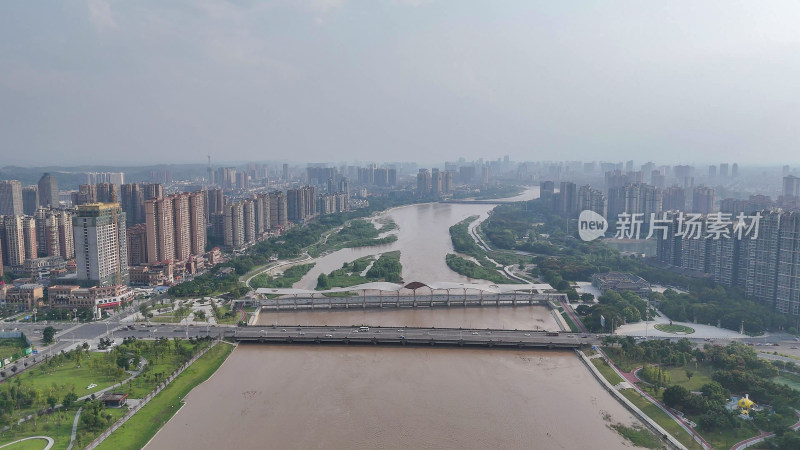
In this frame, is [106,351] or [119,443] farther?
[106,351]

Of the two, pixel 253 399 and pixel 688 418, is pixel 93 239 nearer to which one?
pixel 253 399

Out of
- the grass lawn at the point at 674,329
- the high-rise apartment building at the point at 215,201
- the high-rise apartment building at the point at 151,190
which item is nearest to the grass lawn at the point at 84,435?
the grass lawn at the point at 674,329

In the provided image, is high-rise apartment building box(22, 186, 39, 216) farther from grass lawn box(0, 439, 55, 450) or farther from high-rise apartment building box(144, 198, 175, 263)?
grass lawn box(0, 439, 55, 450)

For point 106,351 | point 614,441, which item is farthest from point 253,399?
point 614,441

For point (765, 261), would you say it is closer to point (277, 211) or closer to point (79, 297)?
point (79, 297)

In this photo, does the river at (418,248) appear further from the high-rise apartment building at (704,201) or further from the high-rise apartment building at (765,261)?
the high-rise apartment building at (704,201)

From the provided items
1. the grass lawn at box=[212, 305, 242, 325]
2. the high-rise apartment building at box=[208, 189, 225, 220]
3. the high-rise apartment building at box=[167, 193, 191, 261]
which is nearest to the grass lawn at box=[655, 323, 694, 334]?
the grass lawn at box=[212, 305, 242, 325]
